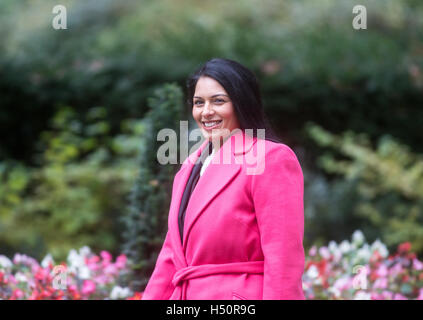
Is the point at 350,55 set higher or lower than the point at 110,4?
lower

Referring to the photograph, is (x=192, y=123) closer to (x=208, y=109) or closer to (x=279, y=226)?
(x=208, y=109)

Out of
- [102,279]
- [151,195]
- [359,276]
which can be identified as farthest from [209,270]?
[359,276]

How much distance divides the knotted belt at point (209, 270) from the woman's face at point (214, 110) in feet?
1.58

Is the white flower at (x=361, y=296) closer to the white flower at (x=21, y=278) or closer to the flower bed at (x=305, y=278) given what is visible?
the flower bed at (x=305, y=278)

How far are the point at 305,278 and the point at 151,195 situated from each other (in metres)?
1.12

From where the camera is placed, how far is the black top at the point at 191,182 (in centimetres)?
218

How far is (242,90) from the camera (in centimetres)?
208

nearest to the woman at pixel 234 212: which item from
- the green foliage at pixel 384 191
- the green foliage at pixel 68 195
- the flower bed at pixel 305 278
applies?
the flower bed at pixel 305 278

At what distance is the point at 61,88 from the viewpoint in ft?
23.3

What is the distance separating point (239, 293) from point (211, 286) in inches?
4.1
